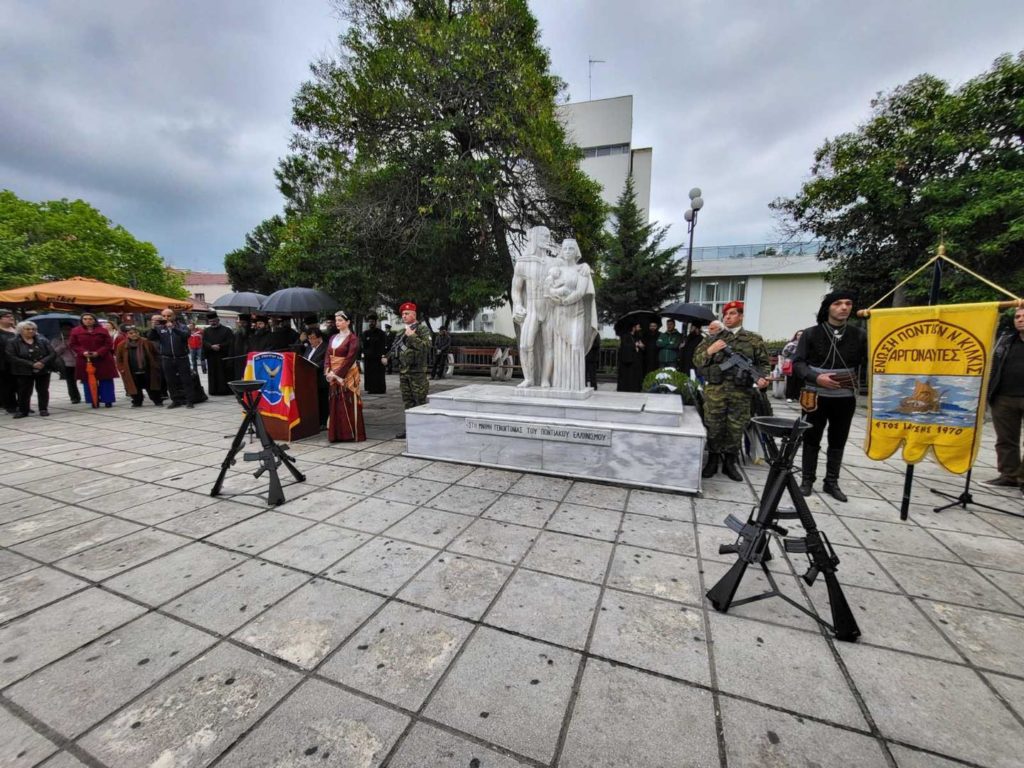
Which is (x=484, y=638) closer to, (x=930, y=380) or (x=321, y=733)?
(x=321, y=733)

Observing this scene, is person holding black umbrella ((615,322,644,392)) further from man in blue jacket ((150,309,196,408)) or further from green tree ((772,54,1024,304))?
man in blue jacket ((150,309,196,408))

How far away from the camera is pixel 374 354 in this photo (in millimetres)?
9633

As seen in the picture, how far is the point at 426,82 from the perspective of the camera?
8.02 metres

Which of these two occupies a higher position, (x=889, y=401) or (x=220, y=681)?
(x=889, y=401)

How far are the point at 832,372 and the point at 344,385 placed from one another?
5780mm

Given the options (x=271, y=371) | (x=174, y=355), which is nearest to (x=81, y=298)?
(x=174, y=355)

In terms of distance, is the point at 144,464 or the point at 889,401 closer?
the point at 889,401

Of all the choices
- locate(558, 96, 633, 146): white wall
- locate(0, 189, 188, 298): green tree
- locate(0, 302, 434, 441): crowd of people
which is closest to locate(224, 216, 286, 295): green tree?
locate(0, 189, 188, 298): green tree

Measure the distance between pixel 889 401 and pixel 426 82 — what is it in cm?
914

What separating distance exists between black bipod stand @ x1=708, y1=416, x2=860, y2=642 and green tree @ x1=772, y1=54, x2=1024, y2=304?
7493 millimetres

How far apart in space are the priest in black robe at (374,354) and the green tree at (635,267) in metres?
10.7

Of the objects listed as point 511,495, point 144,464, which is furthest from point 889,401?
point 144,464

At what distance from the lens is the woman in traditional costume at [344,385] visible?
569 cm

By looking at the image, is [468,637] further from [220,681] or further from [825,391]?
[825,391]
